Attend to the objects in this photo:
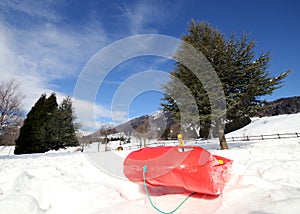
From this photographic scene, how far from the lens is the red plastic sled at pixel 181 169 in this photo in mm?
2629

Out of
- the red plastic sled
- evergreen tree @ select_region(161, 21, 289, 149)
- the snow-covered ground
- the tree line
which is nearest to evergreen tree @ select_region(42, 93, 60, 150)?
the tree line

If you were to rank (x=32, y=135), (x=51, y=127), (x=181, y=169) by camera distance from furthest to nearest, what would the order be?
(x=51, y=127)
(x=32, y=135)
(x=181, y=169)

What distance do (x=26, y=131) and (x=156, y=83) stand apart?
1616 centimetres

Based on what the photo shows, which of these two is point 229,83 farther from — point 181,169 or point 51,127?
point 51,127

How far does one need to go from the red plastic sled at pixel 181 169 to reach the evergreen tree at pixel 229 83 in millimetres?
5789

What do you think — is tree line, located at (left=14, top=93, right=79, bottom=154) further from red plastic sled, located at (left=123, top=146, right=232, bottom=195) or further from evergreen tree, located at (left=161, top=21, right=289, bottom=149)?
red plastic sled, located at (left=123, top=146, right=232, bottom=195)

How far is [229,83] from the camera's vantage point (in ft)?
29.9

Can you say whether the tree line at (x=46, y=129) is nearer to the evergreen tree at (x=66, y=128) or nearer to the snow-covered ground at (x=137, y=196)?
the evergreen tree at (x=66, y=128)

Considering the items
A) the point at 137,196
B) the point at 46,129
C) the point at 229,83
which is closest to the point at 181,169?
the point at 137,196

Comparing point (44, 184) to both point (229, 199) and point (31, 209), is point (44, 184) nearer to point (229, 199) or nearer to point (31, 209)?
point (31, 209)

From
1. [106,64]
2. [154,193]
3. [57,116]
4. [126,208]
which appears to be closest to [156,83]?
[106,64]

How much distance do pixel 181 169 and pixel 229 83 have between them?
7.85 metres

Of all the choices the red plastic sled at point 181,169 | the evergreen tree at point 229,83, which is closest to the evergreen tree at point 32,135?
the evergreen tree at point 229,83

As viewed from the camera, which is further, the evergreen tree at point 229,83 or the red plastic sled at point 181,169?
the evergreen tree at point 229,83
